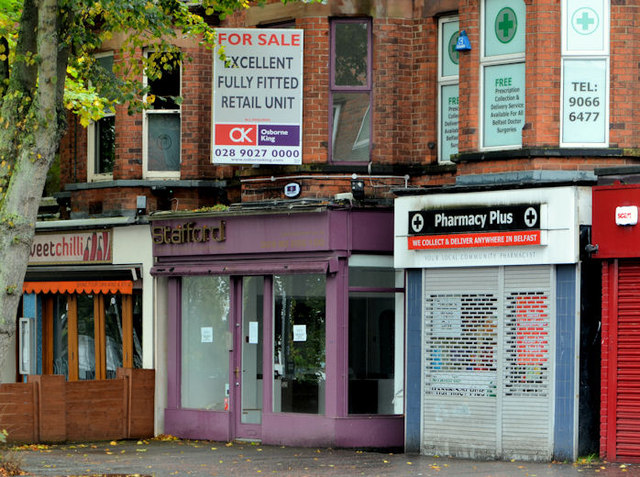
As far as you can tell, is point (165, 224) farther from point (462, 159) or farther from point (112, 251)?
point (462, 159)

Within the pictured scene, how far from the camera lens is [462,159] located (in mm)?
17922

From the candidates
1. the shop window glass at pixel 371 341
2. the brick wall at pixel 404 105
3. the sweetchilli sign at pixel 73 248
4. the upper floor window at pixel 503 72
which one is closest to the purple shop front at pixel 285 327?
the shop window glass at pixel 371 341

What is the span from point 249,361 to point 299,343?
3.62 ft

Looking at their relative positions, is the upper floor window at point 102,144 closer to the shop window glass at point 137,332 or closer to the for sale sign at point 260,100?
the shop window glass at point 137,332

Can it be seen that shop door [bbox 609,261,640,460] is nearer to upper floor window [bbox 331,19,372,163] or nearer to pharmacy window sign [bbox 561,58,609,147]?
pharmacy window sign [bbox 561,58,609,147]

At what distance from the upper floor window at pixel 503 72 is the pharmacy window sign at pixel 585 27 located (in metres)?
0.60

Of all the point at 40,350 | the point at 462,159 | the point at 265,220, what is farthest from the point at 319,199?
the point at 40,350

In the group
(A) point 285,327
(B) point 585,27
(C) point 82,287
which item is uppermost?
(B) point 585,27

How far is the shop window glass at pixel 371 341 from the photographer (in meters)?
19.1

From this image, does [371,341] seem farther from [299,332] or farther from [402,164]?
[402,164]

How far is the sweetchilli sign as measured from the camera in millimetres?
22016

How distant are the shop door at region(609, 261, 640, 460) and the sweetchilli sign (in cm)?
913

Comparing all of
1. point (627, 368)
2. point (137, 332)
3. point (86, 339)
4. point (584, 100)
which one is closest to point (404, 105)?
point (584, 100)

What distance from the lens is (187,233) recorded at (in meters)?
20.8
